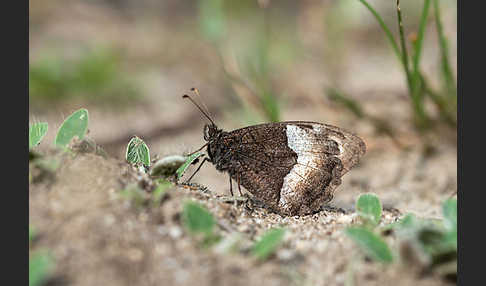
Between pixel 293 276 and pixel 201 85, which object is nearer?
pixel 293 276

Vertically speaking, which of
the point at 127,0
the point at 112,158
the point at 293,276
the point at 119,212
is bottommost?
the point at 293,276

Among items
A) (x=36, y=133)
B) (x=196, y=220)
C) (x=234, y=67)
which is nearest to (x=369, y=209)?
(x=196, y=220)

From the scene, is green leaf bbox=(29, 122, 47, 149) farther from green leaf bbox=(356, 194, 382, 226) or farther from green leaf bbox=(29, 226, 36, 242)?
green leaf bbox=(356, 194, 382, 226)

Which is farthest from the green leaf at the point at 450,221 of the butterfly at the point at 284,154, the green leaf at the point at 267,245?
the butterfly at the point at 284,154

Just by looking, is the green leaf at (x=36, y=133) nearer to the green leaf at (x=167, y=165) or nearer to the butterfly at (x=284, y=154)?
the green leaf at (x=167, y=165)

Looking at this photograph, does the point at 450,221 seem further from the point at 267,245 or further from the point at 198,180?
the point at 198,180

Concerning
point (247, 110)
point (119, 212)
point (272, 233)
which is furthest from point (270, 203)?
point (247, 110)

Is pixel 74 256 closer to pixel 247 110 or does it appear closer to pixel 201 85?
pixel 247 110
